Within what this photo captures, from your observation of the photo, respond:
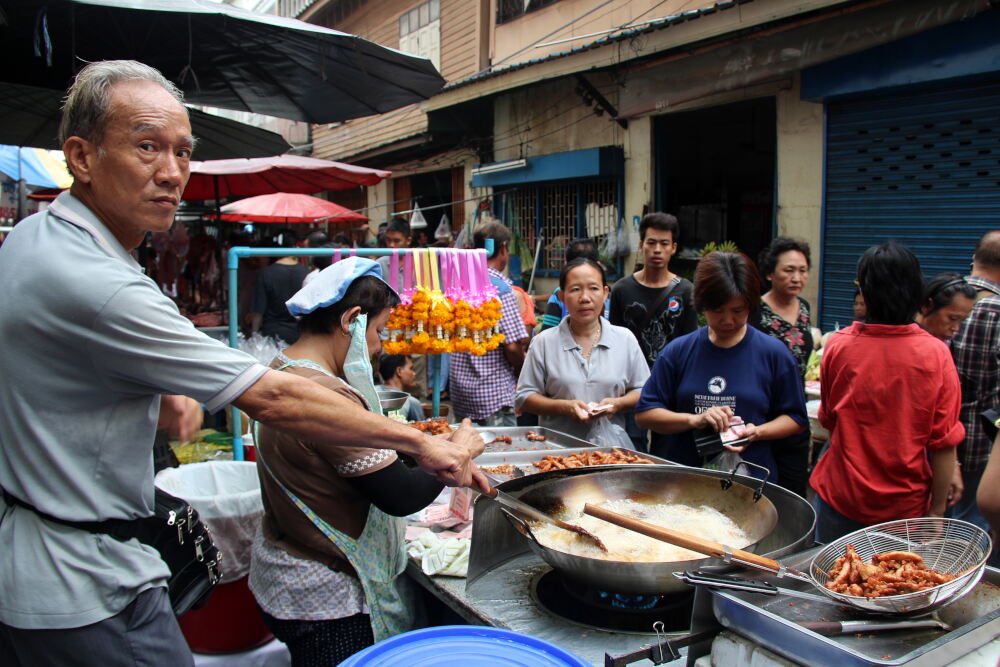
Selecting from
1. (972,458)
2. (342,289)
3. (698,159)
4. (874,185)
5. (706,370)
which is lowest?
(972,458)

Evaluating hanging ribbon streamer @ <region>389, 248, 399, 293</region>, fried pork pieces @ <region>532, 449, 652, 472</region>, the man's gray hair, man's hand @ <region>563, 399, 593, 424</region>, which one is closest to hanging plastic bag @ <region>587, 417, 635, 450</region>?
man's hand @ <region>563, 399, 593, 424</region>

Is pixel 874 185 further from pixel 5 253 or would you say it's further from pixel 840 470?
pixel 5 253

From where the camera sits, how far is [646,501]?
94.0 inches

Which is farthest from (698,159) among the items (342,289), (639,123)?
(342,289)

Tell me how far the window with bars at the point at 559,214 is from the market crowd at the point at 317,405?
19.3ft

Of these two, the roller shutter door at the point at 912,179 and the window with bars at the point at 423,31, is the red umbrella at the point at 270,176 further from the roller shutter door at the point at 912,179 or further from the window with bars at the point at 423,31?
the roller shutter door at the point at 912,179

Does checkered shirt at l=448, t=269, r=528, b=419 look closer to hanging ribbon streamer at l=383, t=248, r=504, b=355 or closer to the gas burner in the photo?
hanging ribbon streamer at l=383, t=248, r=504, b=355

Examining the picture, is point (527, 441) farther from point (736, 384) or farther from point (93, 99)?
point (93, 99)

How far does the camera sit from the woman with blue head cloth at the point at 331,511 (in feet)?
6.71

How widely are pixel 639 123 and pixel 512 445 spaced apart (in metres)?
6.64

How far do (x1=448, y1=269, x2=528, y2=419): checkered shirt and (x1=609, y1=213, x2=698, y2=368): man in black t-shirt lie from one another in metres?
0.69

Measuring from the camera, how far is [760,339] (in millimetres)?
3008

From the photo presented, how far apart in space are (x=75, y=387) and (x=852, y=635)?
165 cm

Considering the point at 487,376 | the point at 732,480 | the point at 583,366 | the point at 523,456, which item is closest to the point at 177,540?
the point at 732,480
